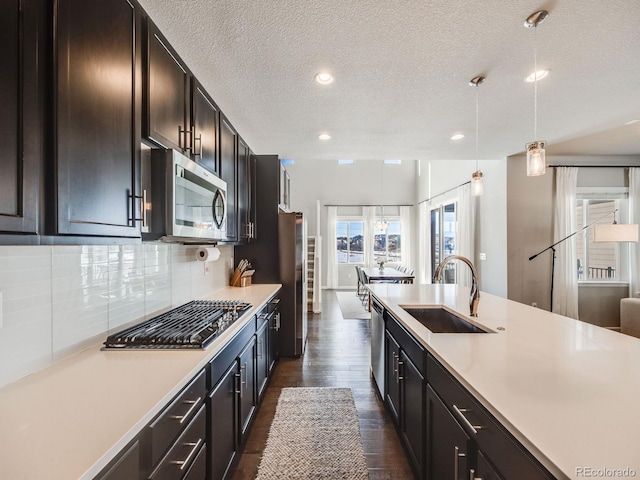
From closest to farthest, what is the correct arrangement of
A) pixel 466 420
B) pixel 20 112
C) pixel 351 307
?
1. pixel 20 112
2. pixel 466 420
3. pixel 351 307

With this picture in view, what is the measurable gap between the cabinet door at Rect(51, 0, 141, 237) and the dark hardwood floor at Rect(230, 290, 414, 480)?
5.61 ft

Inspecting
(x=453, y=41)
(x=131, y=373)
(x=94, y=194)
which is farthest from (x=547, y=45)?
(x=131, y=373)

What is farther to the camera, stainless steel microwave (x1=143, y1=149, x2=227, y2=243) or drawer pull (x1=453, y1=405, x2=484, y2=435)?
stainless steel microwave (x1=143, y1=149, x2=227, y2=243)

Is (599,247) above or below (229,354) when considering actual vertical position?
above

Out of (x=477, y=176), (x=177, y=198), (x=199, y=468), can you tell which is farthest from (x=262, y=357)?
(x=477, y=176)

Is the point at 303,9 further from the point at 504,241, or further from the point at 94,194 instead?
the point at 504,241

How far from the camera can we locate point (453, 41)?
1743 millimetres

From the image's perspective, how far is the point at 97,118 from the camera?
3.54 ft

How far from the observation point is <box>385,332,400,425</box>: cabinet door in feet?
6.63

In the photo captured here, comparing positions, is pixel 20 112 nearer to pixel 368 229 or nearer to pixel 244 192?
pixel 244 192

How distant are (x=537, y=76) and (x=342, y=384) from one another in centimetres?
302

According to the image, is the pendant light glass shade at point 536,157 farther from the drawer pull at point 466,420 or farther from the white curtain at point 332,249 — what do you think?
the white curtain at point 332,249

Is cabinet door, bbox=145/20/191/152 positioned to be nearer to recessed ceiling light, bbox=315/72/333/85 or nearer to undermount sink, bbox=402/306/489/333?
recessed ceiling light, bbox=315/72/333/85

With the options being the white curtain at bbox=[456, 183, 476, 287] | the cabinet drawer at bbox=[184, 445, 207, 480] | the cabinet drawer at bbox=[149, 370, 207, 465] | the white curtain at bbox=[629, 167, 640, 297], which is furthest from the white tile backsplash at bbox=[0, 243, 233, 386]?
the white curtain at bbox=[629, 167, 640, 297]
